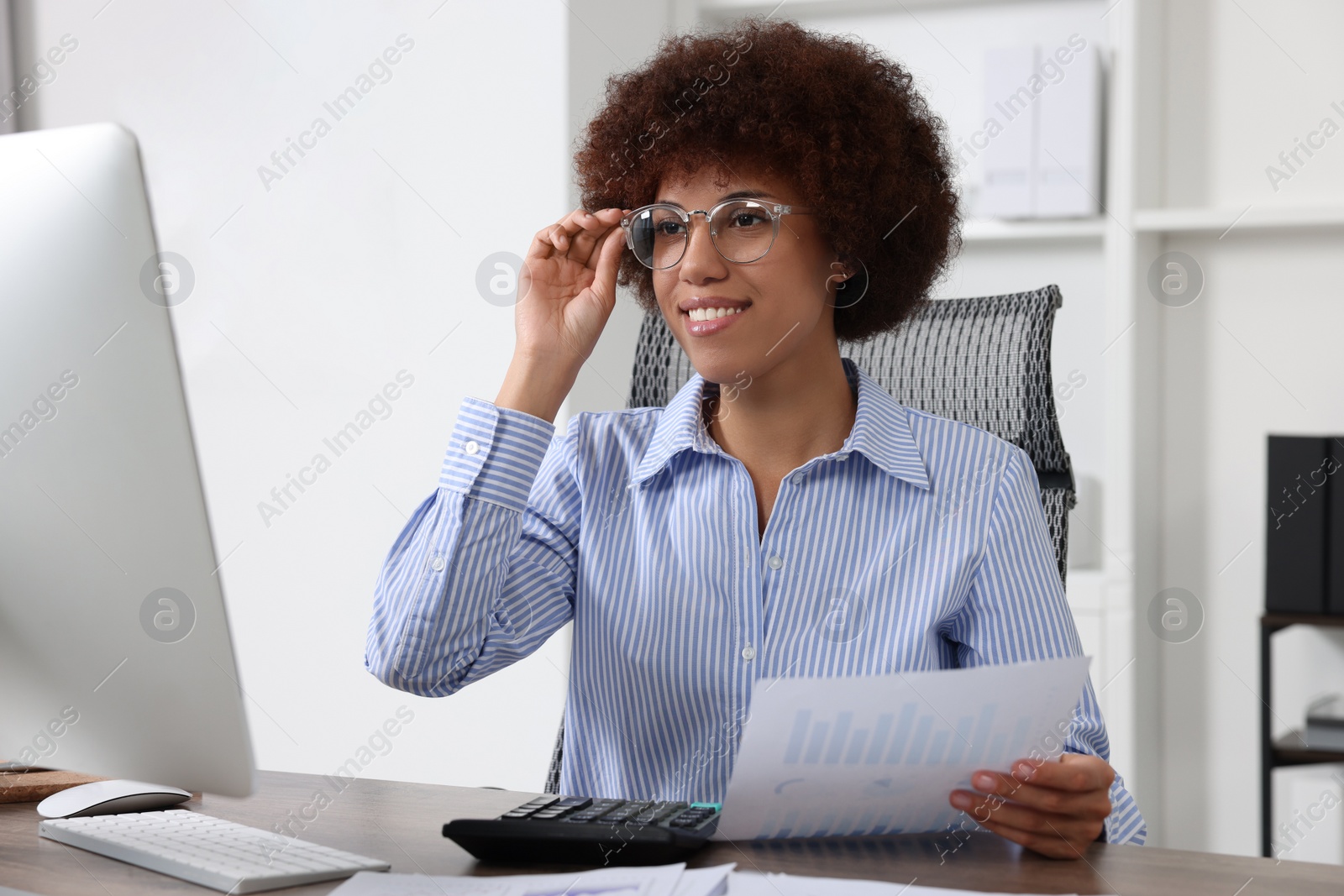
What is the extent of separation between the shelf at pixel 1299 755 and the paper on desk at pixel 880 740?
1.59 m

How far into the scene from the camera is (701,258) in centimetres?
123

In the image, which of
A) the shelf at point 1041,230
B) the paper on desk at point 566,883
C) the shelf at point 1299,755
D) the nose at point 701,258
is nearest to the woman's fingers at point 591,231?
the nose at point 701,258

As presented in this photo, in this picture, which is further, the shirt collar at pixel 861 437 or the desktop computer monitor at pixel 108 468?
the shirt collar at pixel 861 437

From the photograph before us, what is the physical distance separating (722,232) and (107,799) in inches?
30.1

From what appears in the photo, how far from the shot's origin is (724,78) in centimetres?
133

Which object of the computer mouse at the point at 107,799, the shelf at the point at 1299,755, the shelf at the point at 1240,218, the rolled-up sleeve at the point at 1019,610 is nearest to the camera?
the computer mouse at the point at 107,799

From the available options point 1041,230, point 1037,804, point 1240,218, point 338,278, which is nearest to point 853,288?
point 1037,804

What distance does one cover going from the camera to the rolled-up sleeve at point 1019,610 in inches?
45.0

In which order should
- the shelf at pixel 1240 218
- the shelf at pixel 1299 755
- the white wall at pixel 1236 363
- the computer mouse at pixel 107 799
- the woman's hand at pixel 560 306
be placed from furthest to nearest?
the white wall at pixel 1236 363 → the shelf at pixel 1240 218 → the shelf at pixel 1299 755 → the woman's hand at pixel 560 306 → the computer mouse at pixel 107 799

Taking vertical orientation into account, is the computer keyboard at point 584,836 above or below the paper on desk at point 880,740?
below

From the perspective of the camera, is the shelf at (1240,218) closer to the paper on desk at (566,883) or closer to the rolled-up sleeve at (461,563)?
the rolled-up sleeve at (461,563)

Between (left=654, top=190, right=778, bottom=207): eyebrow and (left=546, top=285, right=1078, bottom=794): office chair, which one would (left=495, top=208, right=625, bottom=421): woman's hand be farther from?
(left=546, top=285, right=1078, bottom=794): office chair

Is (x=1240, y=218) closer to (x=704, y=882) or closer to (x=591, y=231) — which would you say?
(x=591, y=231)

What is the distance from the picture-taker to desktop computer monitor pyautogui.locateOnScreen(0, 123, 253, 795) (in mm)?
706
